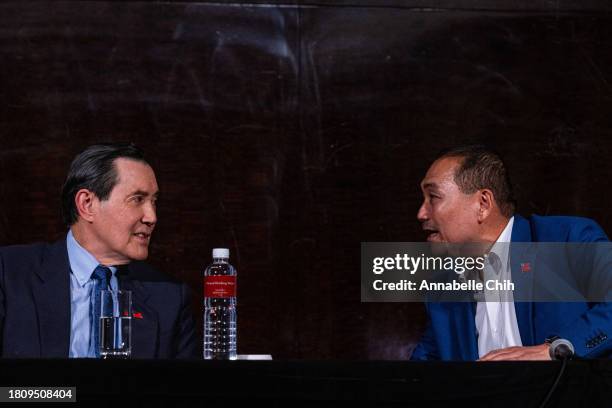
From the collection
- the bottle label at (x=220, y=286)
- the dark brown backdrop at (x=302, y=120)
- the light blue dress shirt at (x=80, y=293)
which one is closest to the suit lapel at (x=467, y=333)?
the bottle label at (x=220, y=286)

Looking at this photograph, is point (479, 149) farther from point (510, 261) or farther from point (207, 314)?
point (207, 314)

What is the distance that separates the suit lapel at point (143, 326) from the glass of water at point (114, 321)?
13 cm

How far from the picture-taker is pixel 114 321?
192 centimetres

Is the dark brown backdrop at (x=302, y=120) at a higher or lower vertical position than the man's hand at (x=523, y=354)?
higher

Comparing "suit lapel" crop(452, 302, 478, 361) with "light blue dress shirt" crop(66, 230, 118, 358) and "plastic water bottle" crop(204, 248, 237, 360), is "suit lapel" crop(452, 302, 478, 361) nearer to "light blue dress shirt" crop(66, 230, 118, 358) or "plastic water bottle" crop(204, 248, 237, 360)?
"plastic water bottle" crop(204, 248, 237, 360)

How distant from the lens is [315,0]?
11.6 feet

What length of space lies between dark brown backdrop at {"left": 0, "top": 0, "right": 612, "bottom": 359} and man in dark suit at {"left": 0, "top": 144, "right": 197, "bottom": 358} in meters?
1.19

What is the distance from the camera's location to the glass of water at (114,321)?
6.28ft

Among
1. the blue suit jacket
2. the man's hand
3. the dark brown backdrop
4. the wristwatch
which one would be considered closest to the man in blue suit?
the blue suit jacket

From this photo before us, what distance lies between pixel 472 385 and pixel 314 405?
0.84 ft

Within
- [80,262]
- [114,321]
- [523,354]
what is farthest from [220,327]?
[523,354]

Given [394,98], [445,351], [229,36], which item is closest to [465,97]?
[394,98]

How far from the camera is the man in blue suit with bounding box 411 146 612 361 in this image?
222cm

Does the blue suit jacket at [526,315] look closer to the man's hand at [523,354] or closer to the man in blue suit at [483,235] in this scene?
the man in blue suit at [483,235]
